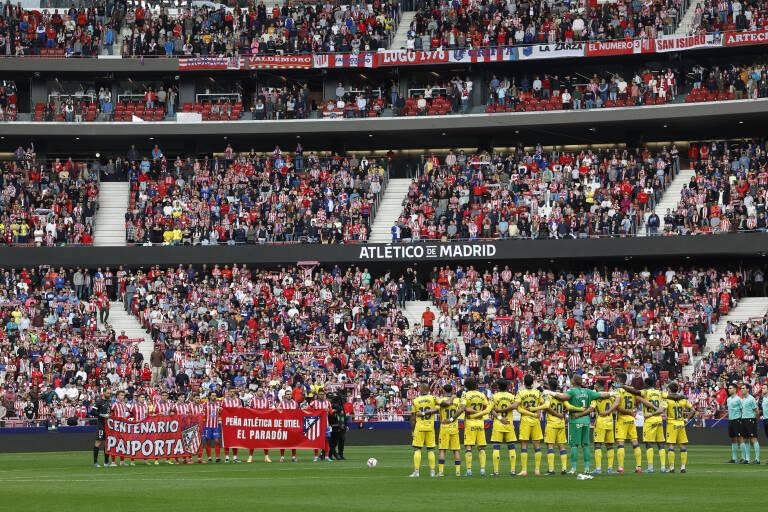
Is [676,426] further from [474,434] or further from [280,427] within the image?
[280,427]

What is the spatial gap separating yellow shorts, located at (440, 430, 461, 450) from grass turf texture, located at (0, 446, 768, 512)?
612 millimetres

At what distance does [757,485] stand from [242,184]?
37.5 m

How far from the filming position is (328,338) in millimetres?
48656

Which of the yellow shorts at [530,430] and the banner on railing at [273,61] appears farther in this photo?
the banner on railing at [273,61]

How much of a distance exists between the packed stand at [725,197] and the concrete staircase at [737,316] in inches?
114

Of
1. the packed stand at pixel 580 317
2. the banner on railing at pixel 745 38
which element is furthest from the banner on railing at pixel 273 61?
the banner on railing at pixel 745 38

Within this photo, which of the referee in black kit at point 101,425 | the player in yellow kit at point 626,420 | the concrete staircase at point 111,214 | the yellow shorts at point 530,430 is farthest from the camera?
the concrete staircase at point 111,214

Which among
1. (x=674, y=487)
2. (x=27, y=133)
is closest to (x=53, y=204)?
(x=27, y=133)

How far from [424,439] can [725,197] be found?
30.5 m

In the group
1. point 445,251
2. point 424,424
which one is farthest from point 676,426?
point 445,251

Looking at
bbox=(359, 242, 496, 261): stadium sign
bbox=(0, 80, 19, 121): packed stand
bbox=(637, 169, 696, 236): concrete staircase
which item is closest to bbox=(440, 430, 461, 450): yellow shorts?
bbox=(359, 242, 496, 261): stadium sign

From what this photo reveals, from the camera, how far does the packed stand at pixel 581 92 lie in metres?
56.4

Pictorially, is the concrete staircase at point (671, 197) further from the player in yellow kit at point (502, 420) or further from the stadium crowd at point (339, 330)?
the player in yellow kit at point (502, 420)

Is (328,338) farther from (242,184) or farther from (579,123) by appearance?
(579,123)
